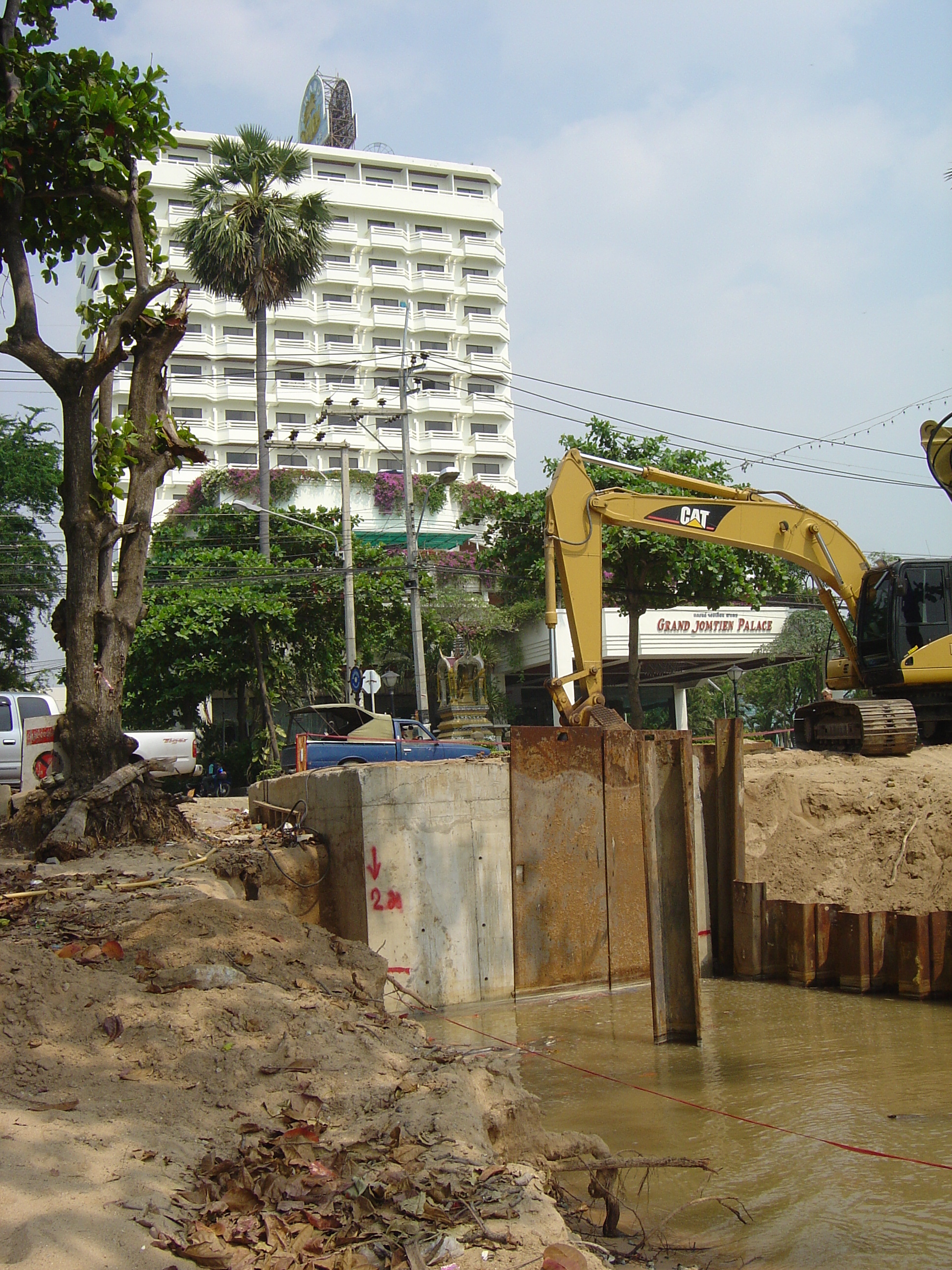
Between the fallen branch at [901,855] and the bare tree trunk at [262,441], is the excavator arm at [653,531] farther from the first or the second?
the bare tree trunk at [262,441]

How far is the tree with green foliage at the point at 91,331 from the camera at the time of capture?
32.4 ft

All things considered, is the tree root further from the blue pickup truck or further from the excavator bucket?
the excavator bucket

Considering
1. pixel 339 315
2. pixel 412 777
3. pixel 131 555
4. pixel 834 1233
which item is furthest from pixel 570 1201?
pixel 339 315

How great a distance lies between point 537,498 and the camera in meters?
31.9

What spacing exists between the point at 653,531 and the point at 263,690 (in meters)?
16.7

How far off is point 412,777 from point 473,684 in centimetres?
2209

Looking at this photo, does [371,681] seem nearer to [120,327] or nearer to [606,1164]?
[120,327]

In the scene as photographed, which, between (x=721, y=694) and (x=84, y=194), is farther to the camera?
(x=721, y=694)

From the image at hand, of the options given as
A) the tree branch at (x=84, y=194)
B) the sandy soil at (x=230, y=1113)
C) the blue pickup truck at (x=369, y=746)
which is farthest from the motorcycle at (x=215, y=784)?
the sandy soil at (x=230, y=1113)

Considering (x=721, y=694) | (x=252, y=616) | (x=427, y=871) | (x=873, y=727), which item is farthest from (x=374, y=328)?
(x=427, y=871)

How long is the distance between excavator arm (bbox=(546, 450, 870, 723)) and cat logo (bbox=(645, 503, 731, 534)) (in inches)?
0.4

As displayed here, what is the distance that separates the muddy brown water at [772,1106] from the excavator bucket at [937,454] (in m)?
8.65

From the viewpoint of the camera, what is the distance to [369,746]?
63.4 ft

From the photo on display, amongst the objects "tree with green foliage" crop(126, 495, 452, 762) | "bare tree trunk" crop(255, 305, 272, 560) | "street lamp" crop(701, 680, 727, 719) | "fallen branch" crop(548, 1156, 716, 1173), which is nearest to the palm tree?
"bare tree trunk" crop(255, 305, 272, 560)
